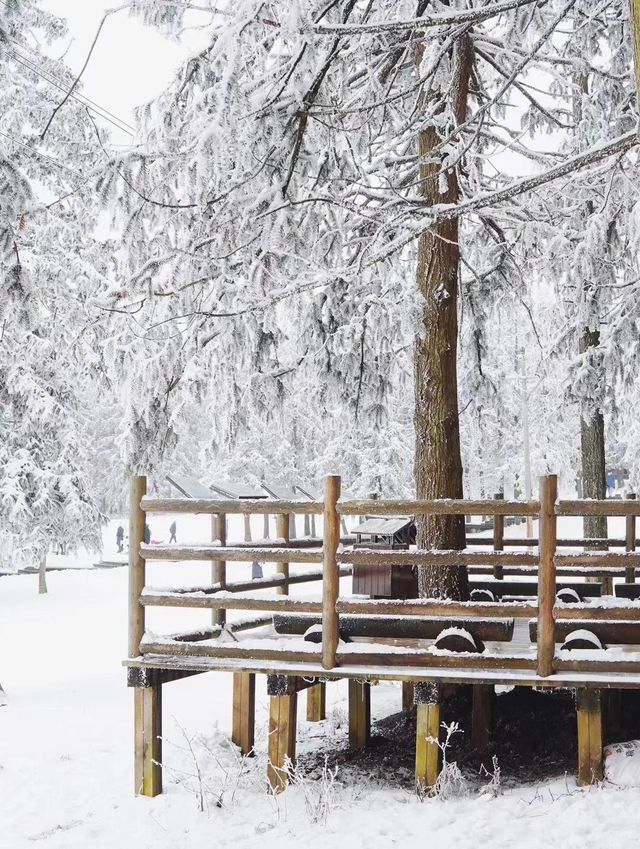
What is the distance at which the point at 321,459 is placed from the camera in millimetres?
44594

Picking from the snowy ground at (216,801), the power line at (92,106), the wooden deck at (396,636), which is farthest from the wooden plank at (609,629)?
the power line at (92,106)

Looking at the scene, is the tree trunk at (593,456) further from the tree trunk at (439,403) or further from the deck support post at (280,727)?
the deck support post at (280,727)

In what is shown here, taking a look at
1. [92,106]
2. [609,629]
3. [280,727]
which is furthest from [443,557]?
[92,106]

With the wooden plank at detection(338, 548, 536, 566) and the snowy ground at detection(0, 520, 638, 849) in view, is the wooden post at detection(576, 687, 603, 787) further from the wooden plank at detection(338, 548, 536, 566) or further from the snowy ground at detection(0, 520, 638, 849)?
the wooden plank at detection(338, 548, 536, 566)

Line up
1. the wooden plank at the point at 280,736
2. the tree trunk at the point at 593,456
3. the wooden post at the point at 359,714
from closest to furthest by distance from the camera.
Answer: the wooden plank at the point at 280,736 → the wooden post at the point at 359,714 → the tree trunk at the point at 593,456

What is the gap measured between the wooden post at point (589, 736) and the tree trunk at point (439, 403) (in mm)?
2328

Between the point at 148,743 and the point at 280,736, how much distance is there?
1054 mm

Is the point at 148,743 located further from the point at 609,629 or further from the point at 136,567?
the point at 609,629

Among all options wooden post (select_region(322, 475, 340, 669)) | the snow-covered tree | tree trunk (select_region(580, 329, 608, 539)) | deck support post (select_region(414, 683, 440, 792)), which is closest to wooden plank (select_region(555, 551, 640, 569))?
deck support post (select_region(414, 683, 440, 792))

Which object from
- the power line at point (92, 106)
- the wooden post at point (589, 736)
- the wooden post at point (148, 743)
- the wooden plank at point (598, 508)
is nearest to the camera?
the wooden plank at point (598, 508)

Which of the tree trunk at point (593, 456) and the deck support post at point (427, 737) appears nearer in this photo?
the deck support post at point (427, 737)

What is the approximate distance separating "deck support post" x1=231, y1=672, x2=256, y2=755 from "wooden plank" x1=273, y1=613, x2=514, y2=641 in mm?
1445

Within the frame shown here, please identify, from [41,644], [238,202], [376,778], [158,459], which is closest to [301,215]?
[238,202]

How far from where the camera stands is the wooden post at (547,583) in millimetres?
6027
